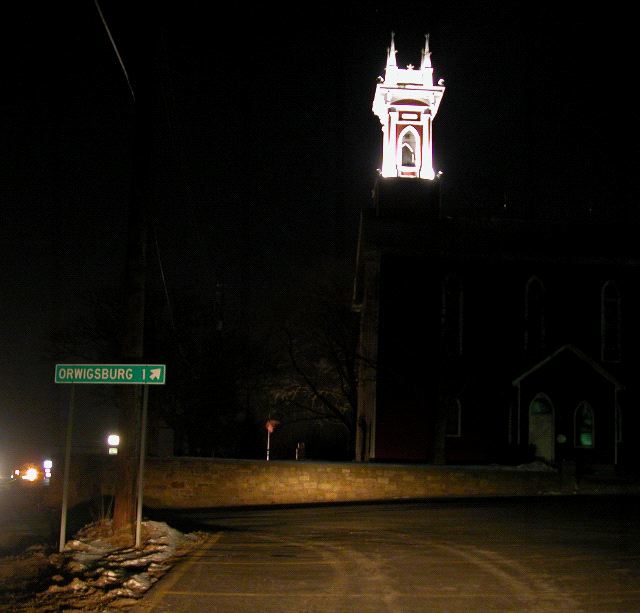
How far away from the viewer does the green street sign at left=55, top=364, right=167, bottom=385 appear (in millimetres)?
11922

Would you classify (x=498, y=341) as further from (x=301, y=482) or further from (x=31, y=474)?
(x=31, y=474)

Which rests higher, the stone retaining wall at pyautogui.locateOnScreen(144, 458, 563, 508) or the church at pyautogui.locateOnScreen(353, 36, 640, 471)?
the church at pyautogui.locateOnScreen(353, 36, 640, 471)

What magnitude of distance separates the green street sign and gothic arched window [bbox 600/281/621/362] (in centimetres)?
2763

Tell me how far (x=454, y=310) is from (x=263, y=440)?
1543 centimetres

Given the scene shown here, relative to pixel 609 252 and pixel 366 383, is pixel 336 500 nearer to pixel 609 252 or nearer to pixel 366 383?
pixel 366 383

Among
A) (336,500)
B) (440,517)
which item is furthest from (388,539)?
(336,500)

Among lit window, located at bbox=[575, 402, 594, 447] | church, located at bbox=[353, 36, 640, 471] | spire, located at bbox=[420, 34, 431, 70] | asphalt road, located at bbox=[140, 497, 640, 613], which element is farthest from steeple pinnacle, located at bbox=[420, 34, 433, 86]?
asphalt road, located at bbox=[140, 497, 640, 613]

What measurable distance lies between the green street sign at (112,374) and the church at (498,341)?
21913mm

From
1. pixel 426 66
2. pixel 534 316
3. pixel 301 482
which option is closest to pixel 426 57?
pixel 426 66

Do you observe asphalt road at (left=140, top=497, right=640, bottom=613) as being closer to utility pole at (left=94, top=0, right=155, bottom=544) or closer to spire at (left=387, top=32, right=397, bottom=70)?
utility pole at (left=94, top=0, right=155, bottom=544)

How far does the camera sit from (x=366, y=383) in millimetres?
38281

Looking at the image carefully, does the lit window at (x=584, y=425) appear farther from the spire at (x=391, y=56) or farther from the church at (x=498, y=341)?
the spire at (x=391, y=56)

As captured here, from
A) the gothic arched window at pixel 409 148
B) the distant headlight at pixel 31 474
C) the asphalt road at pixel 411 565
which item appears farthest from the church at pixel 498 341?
the asphalt road at pixel 411 565

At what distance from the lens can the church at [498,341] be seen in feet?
112
